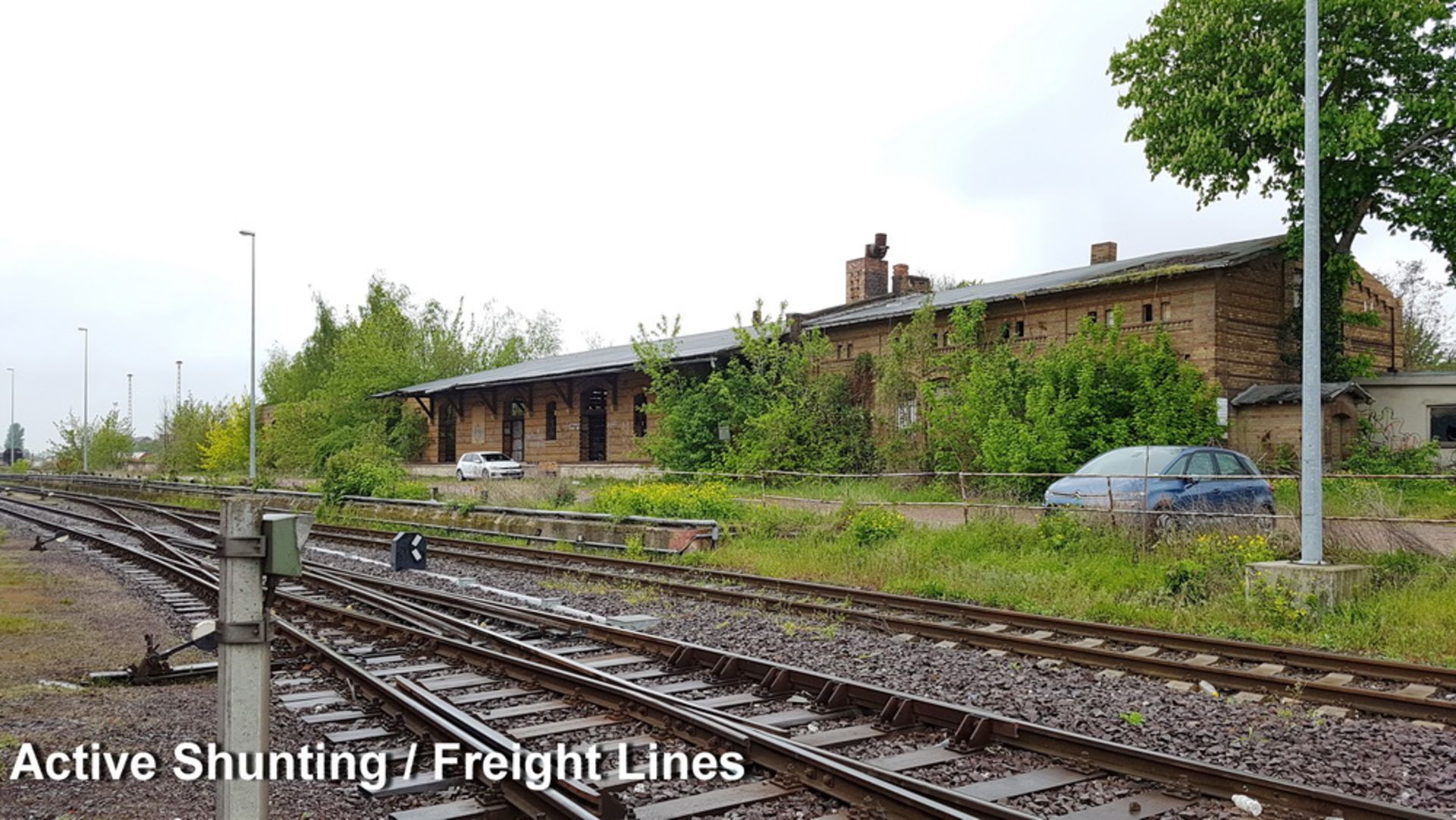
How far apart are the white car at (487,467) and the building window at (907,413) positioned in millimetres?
14894

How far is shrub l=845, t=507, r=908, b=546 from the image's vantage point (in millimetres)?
16062

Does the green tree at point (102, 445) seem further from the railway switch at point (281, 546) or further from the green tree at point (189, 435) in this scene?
the railway switch at point (281, 546)

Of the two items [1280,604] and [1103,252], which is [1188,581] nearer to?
[1280,604]

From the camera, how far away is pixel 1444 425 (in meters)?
23.9

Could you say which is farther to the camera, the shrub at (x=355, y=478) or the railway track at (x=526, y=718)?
the shrub at (x=355, y=478)

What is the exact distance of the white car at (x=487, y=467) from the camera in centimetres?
3628

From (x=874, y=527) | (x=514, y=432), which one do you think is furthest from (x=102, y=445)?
(x=874, y=527)

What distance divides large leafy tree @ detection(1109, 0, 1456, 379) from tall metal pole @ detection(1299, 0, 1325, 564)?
14.5 m

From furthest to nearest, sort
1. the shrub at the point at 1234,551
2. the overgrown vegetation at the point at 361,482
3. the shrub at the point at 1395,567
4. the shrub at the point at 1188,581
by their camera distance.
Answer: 1. the overgrown vegetation at the point at 361,482
2. the shrub at the point at 1234,551
3. the shrub at the point at 1188,581
4. the shrub at the point at 1395,567

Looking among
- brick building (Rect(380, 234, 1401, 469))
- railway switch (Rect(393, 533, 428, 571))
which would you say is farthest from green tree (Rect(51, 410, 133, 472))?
railway switch (Rect(393, 533, 428, 571))

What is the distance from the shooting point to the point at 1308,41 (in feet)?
36.4

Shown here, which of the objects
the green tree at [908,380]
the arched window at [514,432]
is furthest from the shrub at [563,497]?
the arched window at [514,432]

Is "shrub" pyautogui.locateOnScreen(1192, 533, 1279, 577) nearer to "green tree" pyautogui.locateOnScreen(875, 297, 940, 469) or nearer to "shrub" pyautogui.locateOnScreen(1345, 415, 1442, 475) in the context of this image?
"shrub" pyautogui.locateOnScreen(1345, 415, 1442, 475)

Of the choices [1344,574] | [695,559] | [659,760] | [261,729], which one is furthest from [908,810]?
[695,559]
